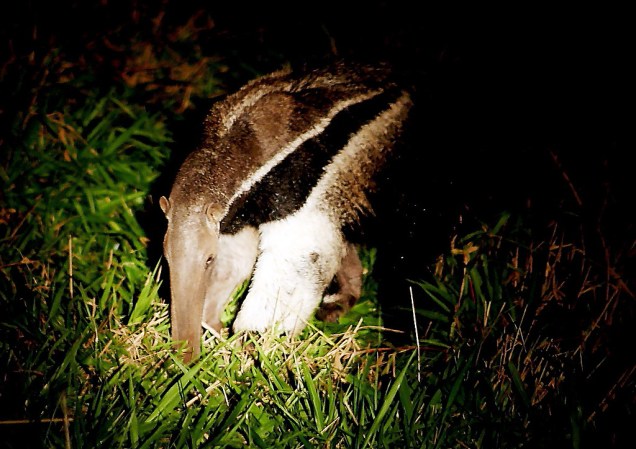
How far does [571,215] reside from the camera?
11.4 feet

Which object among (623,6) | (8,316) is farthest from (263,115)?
(623,6)

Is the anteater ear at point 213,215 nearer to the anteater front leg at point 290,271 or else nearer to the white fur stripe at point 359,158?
the anteater front leg at point 290,271

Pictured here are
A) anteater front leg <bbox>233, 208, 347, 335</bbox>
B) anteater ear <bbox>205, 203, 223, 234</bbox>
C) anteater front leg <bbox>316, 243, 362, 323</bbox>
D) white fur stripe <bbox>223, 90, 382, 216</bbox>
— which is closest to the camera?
anteater ear <bbox>205, 203, 223, 234</bbox>

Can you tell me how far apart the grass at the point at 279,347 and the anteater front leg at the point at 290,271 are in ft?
0.54

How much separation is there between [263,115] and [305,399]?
1691mm

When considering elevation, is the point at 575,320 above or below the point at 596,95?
below

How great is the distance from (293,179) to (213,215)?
2.06 feet

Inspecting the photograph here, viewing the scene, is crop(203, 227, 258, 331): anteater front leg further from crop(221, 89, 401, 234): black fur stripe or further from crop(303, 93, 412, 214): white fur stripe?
crop(303, 93, 412, 214): white fur stripe

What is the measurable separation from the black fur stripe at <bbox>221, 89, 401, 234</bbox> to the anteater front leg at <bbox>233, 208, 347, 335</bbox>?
9cm

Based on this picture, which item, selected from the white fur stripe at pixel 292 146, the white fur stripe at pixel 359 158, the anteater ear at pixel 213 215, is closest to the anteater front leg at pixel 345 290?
the white fur stripe at pixel 359 158

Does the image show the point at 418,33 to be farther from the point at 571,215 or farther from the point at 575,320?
the point at 575,320

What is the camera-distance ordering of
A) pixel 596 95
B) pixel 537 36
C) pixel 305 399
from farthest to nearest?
pixel 537 36 → pixel 596 95 → pixel 305 399

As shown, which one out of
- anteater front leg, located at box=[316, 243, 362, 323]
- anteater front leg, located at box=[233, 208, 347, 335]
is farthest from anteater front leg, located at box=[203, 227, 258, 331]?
anteater front leg, located at box=[316, 243, 362, 323]

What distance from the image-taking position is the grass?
2.38 m
